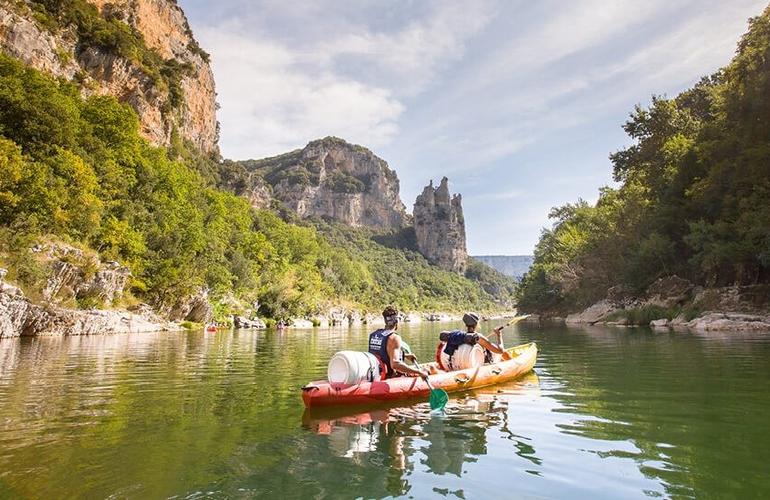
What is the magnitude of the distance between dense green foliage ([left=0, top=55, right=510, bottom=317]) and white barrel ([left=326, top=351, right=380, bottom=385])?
2252cm

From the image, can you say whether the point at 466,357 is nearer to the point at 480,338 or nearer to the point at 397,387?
the point at 480,338

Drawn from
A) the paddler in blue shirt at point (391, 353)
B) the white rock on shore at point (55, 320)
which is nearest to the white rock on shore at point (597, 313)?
the white rock on shore at point (55, 320)

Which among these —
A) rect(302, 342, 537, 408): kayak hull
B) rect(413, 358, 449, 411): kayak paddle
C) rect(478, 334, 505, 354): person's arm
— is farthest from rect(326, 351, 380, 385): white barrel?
rect(478, 334, 505, 354): person's arm

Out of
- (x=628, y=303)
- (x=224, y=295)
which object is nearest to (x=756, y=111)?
(x=628, y=303)

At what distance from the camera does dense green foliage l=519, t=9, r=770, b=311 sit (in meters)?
26.2

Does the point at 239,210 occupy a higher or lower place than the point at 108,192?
higher

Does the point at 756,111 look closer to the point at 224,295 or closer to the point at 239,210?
the point at 224,295

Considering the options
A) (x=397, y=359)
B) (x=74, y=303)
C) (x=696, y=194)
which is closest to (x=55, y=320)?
(x=74, y=303)

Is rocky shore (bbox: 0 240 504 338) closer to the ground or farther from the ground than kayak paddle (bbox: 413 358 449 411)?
farther from the ground

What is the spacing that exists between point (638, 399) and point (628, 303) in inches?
1480

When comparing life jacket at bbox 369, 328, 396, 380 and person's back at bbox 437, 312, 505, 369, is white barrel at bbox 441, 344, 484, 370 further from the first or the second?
life jacket at bbox 369, 328, 396, 380

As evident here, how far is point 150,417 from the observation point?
23.8ft

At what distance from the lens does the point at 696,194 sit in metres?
32.8

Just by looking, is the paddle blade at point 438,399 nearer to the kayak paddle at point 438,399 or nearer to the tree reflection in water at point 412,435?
the kayak paddle at point 438,399
